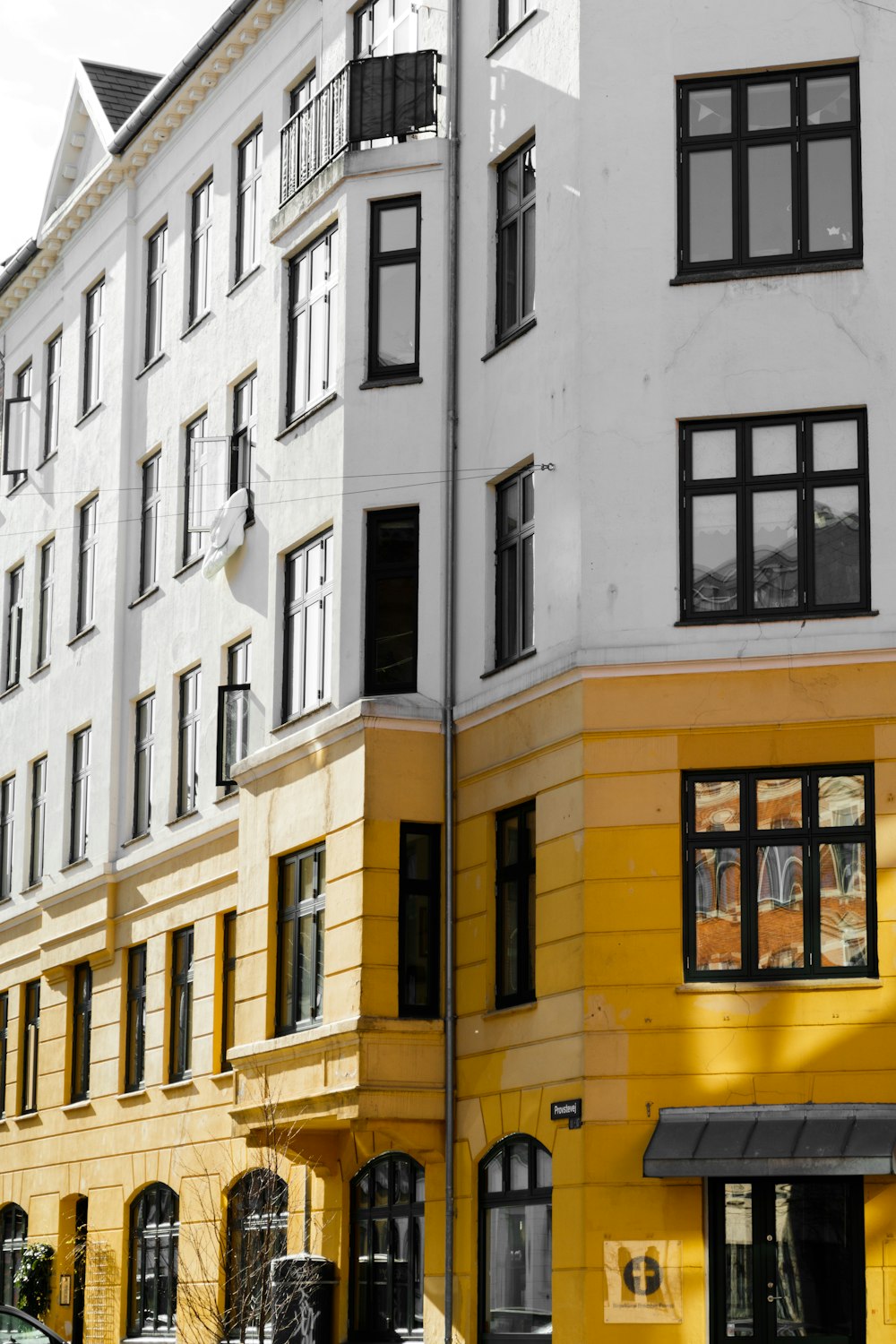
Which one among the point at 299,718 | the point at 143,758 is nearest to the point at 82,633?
the point at 143,758

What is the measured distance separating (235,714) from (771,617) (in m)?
10.6

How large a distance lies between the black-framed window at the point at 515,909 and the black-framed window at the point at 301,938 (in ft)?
7.96

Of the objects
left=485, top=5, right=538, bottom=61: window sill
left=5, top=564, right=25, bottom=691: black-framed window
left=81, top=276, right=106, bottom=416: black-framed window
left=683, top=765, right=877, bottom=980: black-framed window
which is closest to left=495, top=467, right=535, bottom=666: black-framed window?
left=683, top=765, right=877, bottom=980: black-framed window

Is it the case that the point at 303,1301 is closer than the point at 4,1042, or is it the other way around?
the point at 303,1301

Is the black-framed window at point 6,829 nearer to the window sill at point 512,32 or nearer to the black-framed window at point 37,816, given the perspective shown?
the black-framed window at point 37,816

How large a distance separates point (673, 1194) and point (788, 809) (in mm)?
4060

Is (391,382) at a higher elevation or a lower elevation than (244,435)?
lower

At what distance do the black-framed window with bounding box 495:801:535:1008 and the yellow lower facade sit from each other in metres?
0.14

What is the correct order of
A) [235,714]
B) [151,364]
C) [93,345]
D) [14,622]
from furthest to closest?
[14,622] < [93,345] < [151,364] < [235,714]

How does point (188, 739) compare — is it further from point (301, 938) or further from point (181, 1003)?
point (301, 938)

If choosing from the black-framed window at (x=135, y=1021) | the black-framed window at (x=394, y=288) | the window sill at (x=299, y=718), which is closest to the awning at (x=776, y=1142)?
the window sill at (x=299, y=718)

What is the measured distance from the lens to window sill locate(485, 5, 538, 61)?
27.9 metres

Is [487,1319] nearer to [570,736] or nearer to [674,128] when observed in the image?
[570,736]

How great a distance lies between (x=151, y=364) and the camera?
3891 centimetres
